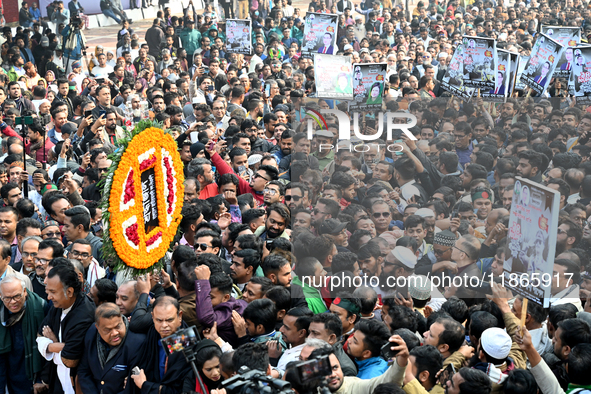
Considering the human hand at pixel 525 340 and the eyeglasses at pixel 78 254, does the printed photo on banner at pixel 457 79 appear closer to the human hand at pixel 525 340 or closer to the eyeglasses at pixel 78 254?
the eyeglasses at pixel 78 254

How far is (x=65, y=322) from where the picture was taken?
558 centimetres

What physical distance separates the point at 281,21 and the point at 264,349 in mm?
Result: 19803

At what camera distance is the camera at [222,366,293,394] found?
140 inches

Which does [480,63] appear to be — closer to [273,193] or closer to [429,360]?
[273,193]

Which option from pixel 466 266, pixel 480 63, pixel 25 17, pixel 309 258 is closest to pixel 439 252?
pixel 466 266

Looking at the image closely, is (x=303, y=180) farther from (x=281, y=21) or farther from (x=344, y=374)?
(x=281, y=21)

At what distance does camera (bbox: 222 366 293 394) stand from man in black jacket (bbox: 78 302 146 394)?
5.83 feet

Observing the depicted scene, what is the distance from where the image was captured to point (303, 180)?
26.5ft

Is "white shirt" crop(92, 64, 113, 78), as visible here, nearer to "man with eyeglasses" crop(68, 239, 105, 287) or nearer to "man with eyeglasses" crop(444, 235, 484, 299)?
"man with eyeglasses" crop(68, 239, 105, 287)

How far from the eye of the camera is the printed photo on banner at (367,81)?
10.4 metres

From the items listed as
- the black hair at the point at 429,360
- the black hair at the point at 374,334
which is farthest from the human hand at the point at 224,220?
the black hair at the point at 429,360

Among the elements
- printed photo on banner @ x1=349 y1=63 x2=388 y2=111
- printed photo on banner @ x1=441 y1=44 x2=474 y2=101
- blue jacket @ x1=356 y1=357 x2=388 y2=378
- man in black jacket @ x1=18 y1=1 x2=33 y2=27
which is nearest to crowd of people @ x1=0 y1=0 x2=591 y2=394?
blue jacket @ x1=356 y1=357 x2=388 y2=378

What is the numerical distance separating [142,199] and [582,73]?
6610mm

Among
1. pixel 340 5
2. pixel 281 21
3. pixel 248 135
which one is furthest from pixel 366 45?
pixel 248 135
